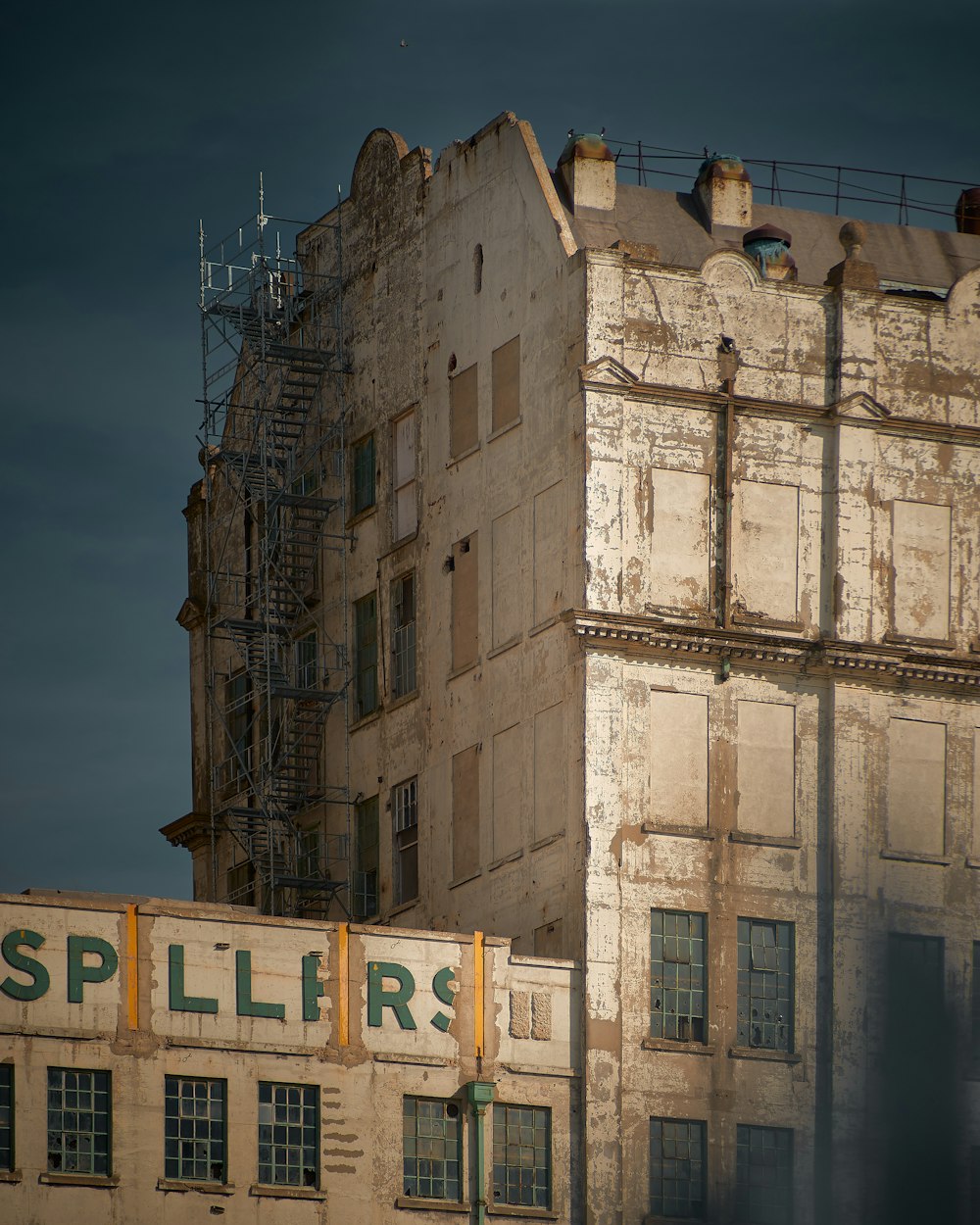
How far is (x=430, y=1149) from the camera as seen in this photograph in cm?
6100

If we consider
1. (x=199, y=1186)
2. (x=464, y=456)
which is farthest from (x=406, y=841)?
(x=199, y=1186)

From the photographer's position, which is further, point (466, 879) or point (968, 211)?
point (968, 211)

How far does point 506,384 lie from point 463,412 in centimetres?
218

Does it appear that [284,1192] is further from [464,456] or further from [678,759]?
[464,456]

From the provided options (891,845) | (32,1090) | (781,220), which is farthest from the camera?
(781,220)

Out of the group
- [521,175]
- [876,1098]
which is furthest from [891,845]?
[521,175]

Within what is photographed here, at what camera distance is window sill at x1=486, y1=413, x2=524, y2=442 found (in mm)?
68500

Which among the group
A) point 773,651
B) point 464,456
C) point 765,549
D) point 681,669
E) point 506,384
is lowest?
point 681,669

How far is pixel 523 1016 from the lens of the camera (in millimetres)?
62312

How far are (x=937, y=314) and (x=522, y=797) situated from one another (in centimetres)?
1494

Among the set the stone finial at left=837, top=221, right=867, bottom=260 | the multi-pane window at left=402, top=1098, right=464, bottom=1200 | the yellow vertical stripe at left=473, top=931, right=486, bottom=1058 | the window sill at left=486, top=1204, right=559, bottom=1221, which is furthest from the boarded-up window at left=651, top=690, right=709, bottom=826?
the stone finial at left=837, top=221, right=867, bottom=260

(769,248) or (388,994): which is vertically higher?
(769,248)

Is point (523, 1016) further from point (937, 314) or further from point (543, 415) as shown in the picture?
point (937, 314)

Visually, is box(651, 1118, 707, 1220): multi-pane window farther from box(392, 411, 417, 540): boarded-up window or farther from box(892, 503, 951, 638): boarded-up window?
box(392, 411, 417, 540): boarded-up window
